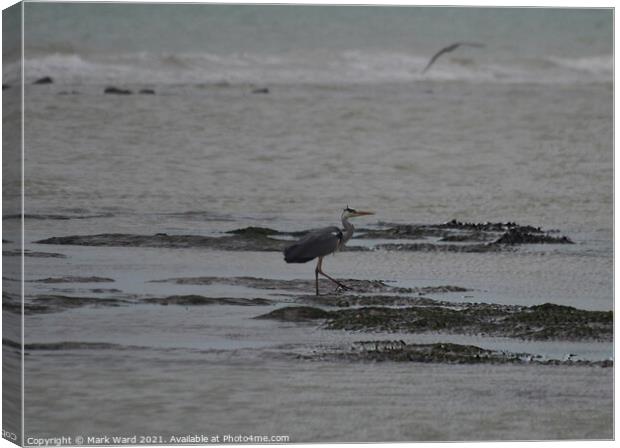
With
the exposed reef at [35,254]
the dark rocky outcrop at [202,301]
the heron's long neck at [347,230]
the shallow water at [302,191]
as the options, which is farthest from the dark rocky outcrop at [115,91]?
the heron's long neck at [347,230]

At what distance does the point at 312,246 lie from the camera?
11.1 metres

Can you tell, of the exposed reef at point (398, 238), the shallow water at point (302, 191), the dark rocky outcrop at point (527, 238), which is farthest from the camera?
the dark rocky outcrop at point (527, 238)

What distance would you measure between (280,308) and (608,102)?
2536mm

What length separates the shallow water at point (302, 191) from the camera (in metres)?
10.7

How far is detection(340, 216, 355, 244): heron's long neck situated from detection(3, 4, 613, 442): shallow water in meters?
0.12

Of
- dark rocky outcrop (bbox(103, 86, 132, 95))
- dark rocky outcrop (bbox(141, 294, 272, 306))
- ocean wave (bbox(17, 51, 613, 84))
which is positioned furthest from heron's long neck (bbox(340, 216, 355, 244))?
dark rocky outcrop (bbox(103, 86, 132, 95))

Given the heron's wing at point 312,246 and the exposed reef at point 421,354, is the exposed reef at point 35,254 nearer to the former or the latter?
the heron's wing at point 312,246

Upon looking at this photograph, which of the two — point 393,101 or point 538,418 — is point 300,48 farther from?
point 538,418

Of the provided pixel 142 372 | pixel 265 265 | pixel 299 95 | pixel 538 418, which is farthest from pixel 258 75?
pixel 538 418

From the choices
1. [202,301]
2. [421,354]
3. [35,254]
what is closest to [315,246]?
[202,301]

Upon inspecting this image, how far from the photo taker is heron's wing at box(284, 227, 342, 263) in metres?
11.1

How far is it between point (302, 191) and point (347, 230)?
38 centimetres

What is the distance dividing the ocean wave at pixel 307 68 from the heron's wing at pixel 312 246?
3.26 ft

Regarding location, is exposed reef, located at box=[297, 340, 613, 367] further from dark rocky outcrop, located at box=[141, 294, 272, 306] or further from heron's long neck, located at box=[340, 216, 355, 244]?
heron's long neck, located at box=[340, 216, 355, 244]
